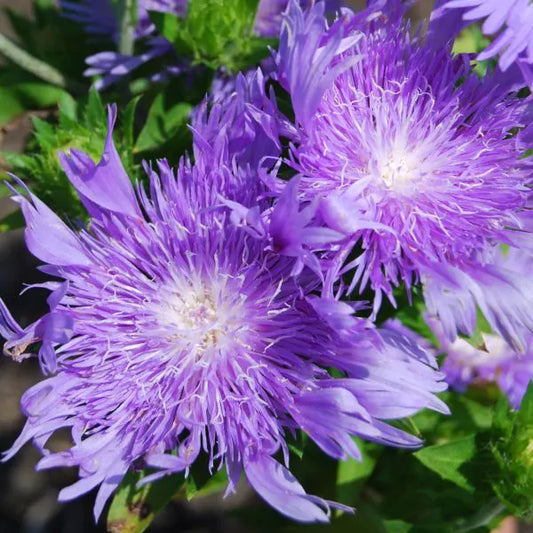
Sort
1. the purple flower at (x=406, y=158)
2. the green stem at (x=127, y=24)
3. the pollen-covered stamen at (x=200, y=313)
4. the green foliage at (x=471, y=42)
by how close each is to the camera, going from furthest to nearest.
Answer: the green foliage at (x=471, y=42) < the green stem at (x=127, y=24) < the pollen-covered stamen at (x=200, y=313) < the purple flower at (x=406, y=158)

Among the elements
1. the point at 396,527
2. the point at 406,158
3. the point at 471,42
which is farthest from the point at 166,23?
the point at 396,527

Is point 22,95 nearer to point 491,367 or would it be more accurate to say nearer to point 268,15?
point 268,15

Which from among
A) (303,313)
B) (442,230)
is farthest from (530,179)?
(303,313)

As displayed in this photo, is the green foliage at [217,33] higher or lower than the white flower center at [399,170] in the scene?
higher

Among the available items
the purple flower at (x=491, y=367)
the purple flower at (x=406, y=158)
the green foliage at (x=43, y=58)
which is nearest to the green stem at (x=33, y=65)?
the green foliage at (x=43, y=58)

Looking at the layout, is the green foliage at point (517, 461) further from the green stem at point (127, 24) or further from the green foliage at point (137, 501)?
the green stem at point (127, 24)

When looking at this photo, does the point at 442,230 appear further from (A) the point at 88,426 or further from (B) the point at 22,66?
(B) the point at 22,66
